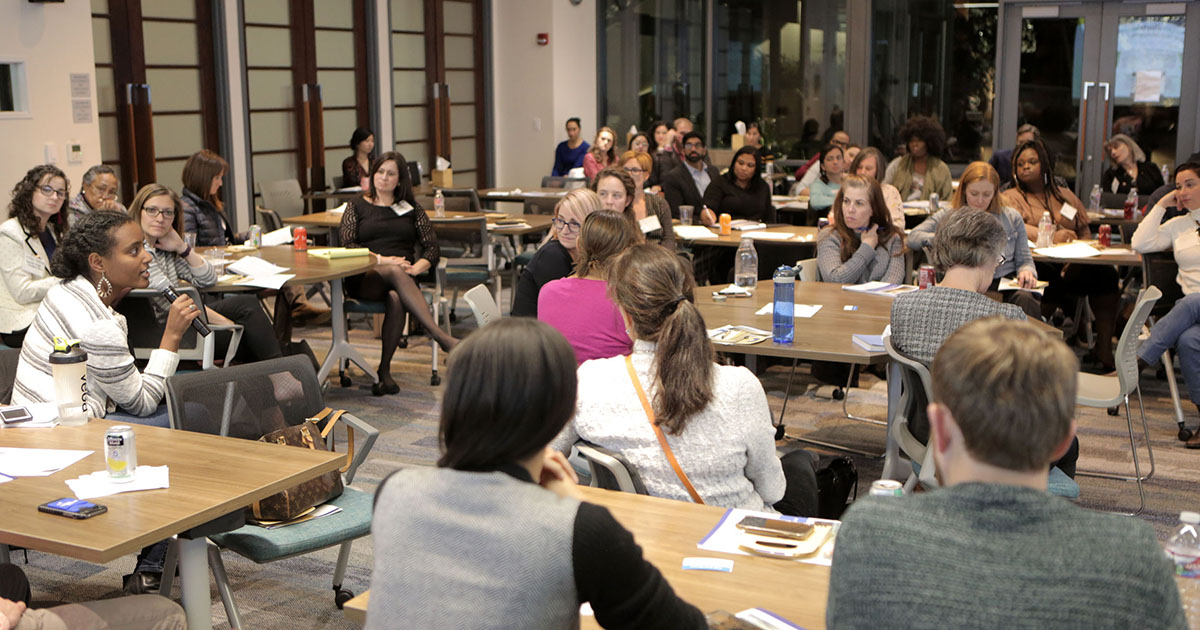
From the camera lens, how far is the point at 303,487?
132 inches

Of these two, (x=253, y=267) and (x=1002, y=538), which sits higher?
(x=1002, y=538)

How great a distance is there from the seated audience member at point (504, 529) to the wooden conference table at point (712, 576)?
33 centimetres

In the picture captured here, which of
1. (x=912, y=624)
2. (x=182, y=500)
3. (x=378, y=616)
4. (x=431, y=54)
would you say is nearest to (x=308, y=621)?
(x=182, y=500)

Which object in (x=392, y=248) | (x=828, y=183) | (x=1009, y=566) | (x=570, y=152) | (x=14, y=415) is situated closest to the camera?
(x=1009, y=566)

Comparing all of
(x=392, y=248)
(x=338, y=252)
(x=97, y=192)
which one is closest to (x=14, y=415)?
(x=338, y=252)

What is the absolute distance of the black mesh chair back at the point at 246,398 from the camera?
343cm

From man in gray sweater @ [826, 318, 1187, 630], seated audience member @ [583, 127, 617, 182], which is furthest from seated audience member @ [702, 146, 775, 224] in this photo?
man in gray sweater @ [826, 318, 1187, 630]

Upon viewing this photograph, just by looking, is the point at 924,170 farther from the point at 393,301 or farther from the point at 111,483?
the point at 111,483

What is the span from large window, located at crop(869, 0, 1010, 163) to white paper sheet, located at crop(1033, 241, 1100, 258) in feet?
20.5

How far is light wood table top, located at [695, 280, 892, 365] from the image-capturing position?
169 inches

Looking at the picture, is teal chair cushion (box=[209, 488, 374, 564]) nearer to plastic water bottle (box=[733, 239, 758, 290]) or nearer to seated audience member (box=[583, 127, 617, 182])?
plastic water bottle (box=[733, 239, 758, 290])

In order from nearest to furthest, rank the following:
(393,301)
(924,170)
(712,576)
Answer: (712,576)
(393,301)
(924,170)

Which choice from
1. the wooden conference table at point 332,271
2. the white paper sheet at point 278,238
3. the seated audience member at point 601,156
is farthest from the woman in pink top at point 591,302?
the seated audience member at point 601,156

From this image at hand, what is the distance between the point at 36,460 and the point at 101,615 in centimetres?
62
